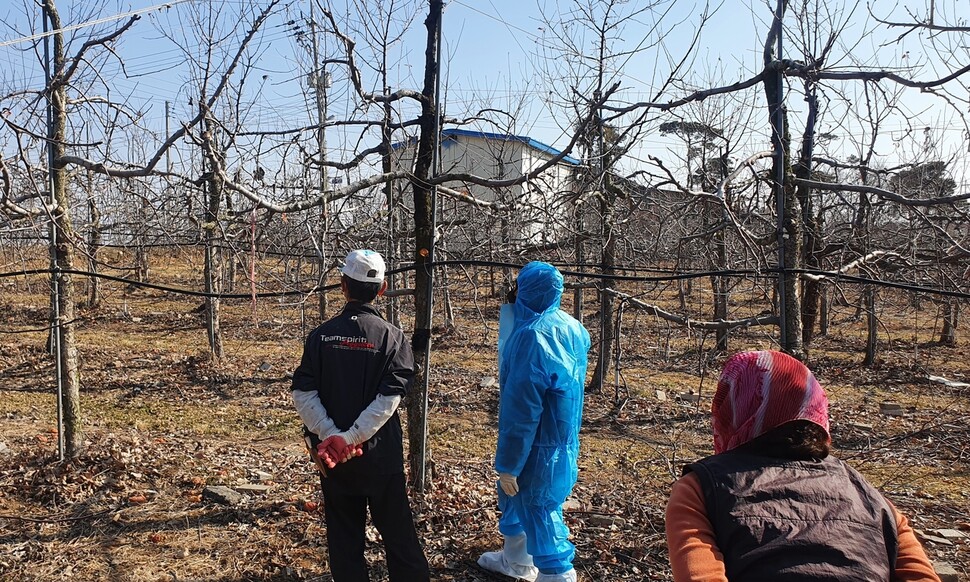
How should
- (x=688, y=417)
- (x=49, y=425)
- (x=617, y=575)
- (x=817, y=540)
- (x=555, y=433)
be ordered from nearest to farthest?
1. (x=817, y=540)
2. (x=555, y=433)
3. (x=617, y=575)
4. (x=49, y=425)
5. (x=688, y=417)

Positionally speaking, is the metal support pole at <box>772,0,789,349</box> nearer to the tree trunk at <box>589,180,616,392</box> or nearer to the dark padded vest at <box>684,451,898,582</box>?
the dark padded vest at <box>684,451,898,582</box>

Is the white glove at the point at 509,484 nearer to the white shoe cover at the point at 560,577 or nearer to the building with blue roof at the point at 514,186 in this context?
the white shoe cover at the point at 560,577

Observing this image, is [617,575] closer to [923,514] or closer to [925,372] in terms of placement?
[923,514]

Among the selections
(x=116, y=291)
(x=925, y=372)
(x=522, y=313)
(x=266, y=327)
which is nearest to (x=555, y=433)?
(x=522, y=313)

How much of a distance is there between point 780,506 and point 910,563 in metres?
0.33

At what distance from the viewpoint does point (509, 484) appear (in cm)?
329

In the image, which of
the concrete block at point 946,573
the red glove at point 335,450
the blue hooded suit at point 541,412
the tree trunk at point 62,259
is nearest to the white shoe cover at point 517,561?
the blue hooded suit at point 541,412

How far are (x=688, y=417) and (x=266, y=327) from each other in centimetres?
Result: 965

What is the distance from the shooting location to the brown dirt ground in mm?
3855

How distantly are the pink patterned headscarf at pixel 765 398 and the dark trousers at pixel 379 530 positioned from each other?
1863mm

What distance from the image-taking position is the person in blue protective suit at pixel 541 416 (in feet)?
10.6

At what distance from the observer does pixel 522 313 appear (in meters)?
3.44

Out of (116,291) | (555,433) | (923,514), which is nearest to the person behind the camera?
(555,433)

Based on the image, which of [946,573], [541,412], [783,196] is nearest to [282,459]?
[541,412]
